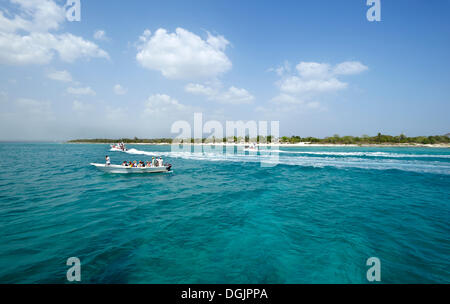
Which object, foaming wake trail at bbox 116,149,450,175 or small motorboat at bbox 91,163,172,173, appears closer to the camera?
small motorboat at bbox 91,163,172,173

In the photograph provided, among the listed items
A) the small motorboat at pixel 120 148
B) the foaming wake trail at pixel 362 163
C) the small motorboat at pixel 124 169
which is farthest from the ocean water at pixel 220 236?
the small motorboat at pixel 120 148

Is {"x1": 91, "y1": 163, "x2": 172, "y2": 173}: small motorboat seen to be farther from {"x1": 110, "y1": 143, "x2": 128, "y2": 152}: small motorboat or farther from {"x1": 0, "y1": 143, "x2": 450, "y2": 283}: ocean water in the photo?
{"x1": 110, "y1": 143, "x2": 128, "y2": 152}: small motorboat

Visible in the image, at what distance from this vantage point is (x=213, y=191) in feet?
54.7

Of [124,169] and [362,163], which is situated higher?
[124,169]

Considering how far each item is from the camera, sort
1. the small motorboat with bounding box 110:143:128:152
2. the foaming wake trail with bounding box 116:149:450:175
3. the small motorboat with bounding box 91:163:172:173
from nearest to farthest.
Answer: the small motorboat with bounding box 91:163:172:173 < the foaming wake trail with bounding box 116:149:450:175 < the small motorboat with bounding box 110:143:128:152

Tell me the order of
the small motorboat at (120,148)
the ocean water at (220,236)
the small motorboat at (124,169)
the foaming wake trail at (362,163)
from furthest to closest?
the small motorboat at (120,148) < the foaming wake trail at (362,163) < the small motorboat at (124,169) < the ocean water at (220,236)

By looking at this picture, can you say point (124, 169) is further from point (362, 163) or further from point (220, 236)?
point (362, 163)

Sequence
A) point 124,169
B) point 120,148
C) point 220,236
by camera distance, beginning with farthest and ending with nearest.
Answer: point 120,148
point 124,169
point 220,236

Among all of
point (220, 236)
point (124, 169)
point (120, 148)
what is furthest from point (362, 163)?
point (120, 148)

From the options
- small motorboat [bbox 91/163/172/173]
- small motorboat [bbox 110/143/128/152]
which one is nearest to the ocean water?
small motorboat [bbox 91/163/172/173]

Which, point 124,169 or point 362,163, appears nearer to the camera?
point 124,169

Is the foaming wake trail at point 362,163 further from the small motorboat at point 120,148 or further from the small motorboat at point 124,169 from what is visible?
the small motorboat at point 120,148

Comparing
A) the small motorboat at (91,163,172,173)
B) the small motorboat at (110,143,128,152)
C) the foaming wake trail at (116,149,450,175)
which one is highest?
the small motorboat at (110,143,128,152)

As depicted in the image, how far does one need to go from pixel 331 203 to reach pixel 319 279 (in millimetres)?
8949
